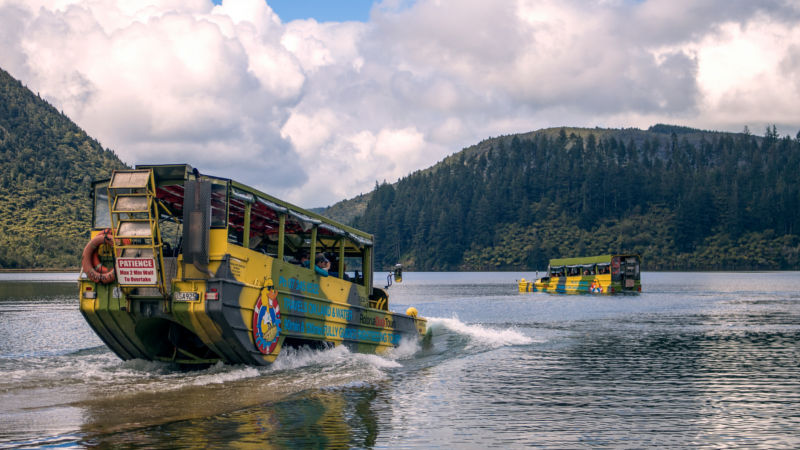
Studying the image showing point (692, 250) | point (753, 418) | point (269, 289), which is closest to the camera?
point (753, 418)

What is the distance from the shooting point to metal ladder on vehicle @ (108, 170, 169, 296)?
13367mm

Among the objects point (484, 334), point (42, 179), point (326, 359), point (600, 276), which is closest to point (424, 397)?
point (326, 359)

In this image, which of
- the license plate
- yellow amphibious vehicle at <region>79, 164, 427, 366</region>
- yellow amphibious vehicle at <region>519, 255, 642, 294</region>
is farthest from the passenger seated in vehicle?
yellow amphibious vehicle at <region>519, 255, 642, 294</region>

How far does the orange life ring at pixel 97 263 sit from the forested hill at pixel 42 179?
103743mm

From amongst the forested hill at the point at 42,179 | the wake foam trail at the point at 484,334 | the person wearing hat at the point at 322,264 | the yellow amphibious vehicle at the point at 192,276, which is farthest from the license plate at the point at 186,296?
the forested hill at the point at 42,179

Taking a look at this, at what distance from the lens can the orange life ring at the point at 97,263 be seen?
14.0 m

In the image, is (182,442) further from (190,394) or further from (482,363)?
(482,363)

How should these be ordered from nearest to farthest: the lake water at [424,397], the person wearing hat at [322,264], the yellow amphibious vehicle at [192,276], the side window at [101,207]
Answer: the lake water at [424,397] < the yellow amphibious vehicle at [192,276] < the side window at [101,207] < the person wearing hat at [322,264]

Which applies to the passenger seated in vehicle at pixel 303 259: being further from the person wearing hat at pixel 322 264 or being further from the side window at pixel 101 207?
the side window at pixel 101 207

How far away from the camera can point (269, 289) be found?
14.9 m

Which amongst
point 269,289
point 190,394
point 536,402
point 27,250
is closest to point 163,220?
point 269,289

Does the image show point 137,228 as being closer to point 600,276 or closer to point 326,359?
point 326,359

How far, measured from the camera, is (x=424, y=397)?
45.5ft

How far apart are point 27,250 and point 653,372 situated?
11899 centimetres
